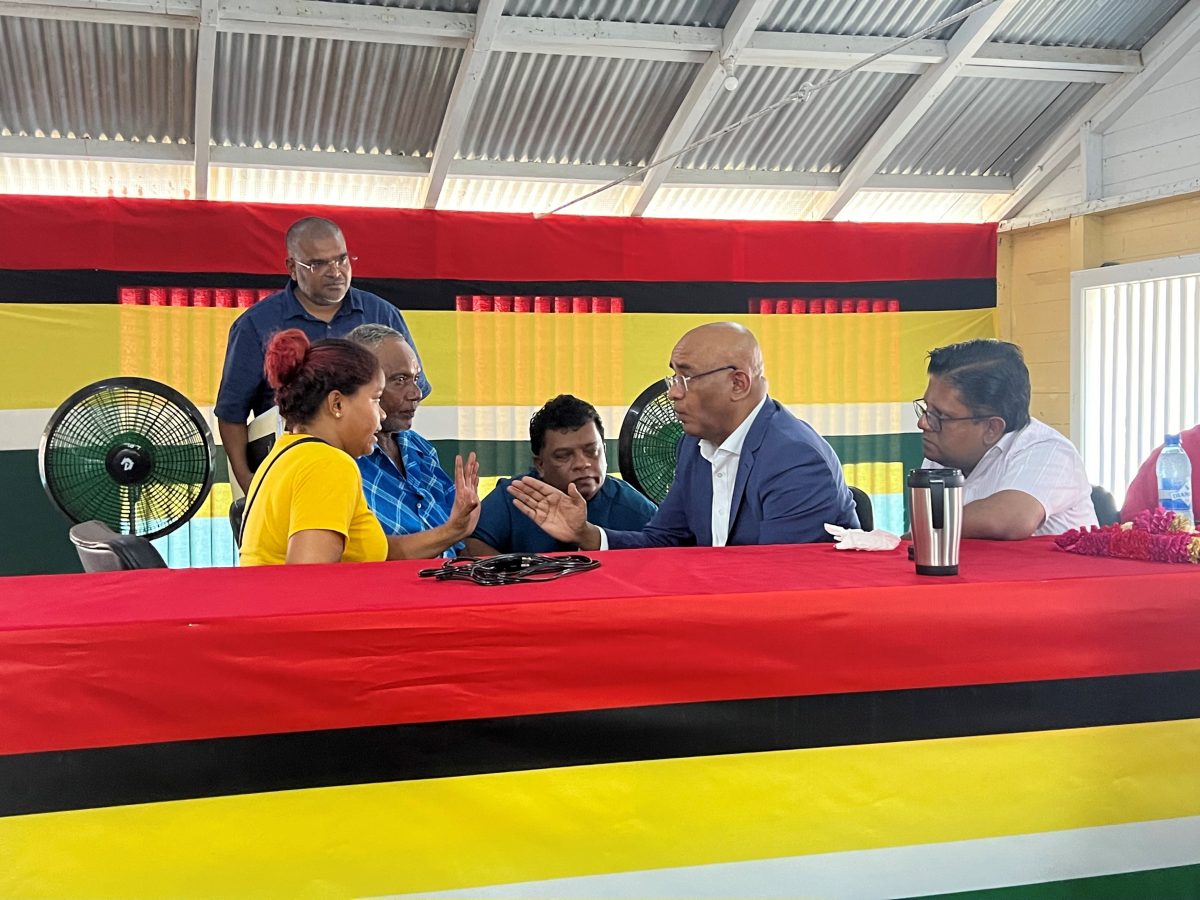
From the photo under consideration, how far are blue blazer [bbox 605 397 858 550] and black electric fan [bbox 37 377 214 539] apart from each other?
2.06 metres

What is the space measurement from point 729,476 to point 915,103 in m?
3.63

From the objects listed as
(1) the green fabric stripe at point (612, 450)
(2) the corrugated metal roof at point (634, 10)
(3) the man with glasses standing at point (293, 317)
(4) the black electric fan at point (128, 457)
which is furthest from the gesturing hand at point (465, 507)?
(2) the corrugated metal roof at point (634, 10)

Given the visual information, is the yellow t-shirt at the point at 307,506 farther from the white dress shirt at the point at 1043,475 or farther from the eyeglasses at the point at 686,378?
the white dress shirt at the point at 1043,475

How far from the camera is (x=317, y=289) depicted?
414cm

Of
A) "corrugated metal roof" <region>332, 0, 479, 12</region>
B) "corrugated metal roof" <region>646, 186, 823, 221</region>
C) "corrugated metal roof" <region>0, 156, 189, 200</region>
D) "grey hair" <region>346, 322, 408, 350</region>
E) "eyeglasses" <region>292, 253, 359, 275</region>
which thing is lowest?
"grey hair" <region>346, 322, 408, 350</region>

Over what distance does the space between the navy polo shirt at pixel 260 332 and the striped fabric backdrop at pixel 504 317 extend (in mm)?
1541

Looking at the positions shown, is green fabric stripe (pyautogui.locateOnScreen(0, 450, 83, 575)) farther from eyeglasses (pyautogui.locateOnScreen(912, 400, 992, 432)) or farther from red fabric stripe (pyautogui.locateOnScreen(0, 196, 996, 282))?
eyeglasses (pyautogui.locateOnScreen(912, 400, 992, 432))

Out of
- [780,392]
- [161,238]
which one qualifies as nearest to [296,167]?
[161,238]

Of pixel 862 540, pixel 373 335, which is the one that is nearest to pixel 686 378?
pixel 862 540

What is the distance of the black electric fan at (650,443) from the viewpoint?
189 inches

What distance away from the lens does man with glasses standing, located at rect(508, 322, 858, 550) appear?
277 cm

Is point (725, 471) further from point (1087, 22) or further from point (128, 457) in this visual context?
point (1087, 22)

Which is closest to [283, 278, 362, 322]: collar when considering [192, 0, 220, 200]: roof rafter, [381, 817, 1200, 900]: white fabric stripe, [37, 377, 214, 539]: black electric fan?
[37, 377, 214, 539]: black electric fan

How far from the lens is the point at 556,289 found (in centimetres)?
625
